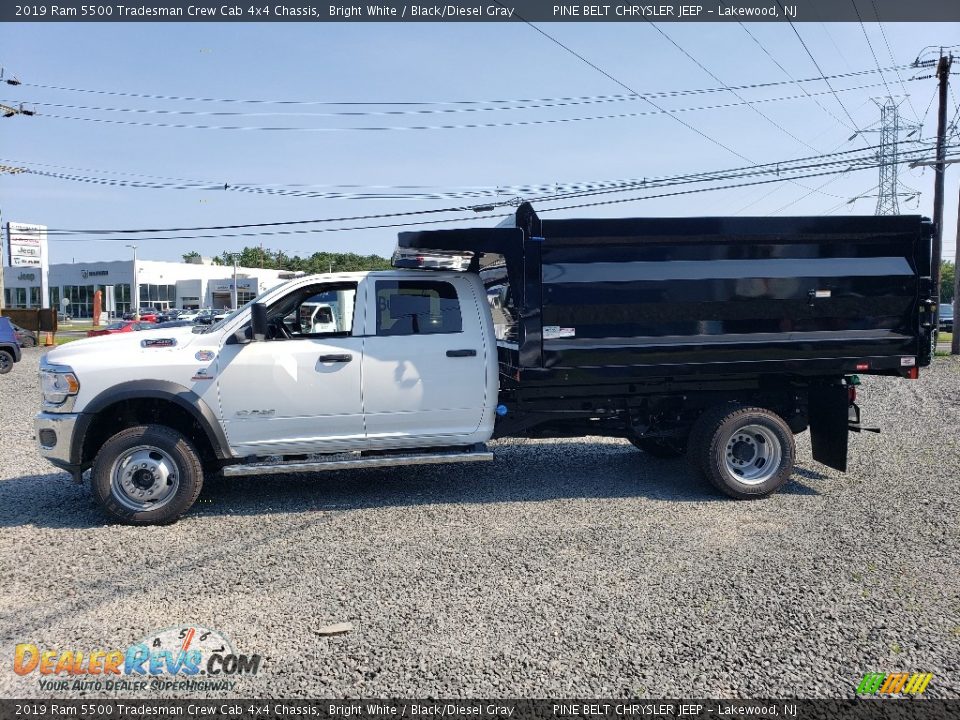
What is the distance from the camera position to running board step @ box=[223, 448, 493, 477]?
612 cm

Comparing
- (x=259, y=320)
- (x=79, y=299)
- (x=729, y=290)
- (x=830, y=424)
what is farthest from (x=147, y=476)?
(x=79, y=299)

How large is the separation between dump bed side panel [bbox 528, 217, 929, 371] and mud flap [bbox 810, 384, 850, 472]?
387 millimetres

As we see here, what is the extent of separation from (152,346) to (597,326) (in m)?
3.82

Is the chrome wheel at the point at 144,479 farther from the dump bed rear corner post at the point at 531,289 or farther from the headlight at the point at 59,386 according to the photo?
the dump bed rear corner post at the point at 531,289

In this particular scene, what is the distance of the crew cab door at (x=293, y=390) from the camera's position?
20.3 ft

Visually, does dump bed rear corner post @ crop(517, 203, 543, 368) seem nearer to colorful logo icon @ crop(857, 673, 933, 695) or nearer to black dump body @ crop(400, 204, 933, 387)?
black dump body @ crop(400, 204, 933, 387)

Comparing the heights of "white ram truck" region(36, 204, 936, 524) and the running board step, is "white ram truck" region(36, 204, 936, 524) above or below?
above

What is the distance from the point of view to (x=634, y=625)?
13.2 ft

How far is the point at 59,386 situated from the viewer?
6.00m

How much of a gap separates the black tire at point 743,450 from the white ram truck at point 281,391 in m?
1.99

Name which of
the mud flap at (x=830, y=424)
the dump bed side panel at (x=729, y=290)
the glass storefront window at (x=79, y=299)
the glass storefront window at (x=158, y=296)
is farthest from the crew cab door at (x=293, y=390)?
the glass storefront window at (x=79, y=299)

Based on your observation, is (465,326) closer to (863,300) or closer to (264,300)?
(264,300)

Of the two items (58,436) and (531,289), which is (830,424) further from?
(58,436)

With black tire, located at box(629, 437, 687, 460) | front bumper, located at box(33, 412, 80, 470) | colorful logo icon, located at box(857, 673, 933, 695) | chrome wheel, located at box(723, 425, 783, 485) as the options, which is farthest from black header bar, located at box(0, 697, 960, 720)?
black tire, located at box(629, 437, 687, 460)
